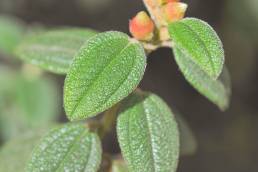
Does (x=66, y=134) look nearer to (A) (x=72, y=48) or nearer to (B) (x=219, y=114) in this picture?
(A) (x=72, y=48)

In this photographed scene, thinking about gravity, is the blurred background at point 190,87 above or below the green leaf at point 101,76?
below

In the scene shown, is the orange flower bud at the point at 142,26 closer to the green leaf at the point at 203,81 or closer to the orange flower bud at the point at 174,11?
the orange flower bud at the point at 174,11

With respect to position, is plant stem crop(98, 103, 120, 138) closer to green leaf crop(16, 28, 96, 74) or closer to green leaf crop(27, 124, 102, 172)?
green leaf crop(27, 124, 102, 172)

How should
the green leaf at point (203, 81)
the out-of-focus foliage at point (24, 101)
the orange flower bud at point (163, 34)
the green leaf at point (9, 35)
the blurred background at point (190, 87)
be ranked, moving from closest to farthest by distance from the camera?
the orange flower bud at point (163, 34)
the green leaf at point (203, 81)
the out-of-focus foliage at point (24, 101)
the green leaf at point (9, 35)
the blurred background at point (190, 87)

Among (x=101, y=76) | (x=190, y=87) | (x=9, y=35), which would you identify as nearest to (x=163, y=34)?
(x=101, y=76)

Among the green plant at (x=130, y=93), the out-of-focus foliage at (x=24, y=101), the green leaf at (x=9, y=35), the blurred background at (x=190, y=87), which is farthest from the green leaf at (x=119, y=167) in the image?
the blurred background at (x=190, y=87)

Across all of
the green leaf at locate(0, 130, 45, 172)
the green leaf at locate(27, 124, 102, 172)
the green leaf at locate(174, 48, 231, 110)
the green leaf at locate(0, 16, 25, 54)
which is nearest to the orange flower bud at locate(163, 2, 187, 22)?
the green leaf at locate(174, 48, 231, 110)

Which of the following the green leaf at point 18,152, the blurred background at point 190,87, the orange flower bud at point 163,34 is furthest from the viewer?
the blurred background at point 190,87

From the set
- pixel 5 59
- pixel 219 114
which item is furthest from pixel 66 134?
pixel 219 114

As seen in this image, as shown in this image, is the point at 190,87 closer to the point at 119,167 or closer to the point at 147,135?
the point at 119,167
